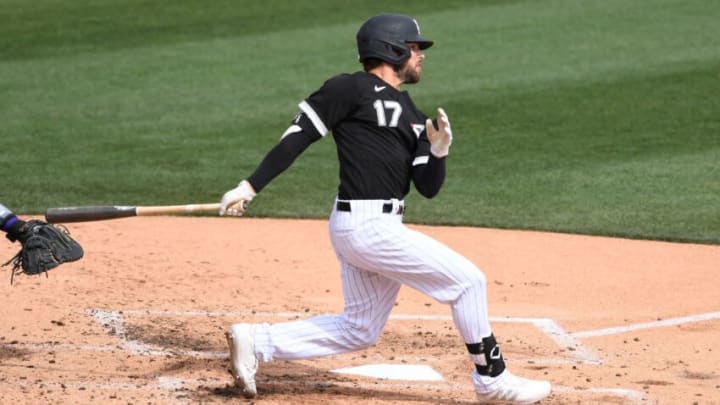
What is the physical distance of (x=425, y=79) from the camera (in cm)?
1468

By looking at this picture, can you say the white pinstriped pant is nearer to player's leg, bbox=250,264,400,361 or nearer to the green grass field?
player's leg, bbox=250,264,400,361

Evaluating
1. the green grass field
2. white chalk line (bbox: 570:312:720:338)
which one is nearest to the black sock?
white chalk line (bbox: 570:312:720:338)

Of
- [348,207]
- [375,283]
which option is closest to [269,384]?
[375,283]

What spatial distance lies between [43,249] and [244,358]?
50.8 inches

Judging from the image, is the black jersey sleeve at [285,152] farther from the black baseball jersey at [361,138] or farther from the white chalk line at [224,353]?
the white chalk line at [224,353]

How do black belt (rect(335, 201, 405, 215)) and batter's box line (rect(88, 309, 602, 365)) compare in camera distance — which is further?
batter's box line (rect(88, 309, 602, 365))

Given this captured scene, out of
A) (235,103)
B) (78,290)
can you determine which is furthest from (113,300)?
(235,103)

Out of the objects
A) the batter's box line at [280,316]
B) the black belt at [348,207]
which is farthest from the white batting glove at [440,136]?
the batter's box line at [280,316]

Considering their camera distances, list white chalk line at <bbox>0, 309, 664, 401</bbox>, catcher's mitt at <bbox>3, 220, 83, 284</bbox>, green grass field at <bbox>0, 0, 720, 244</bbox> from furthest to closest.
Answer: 1. green grass field at <bbox>0, 0, 720, 244</bbox>
2. catcher's mitt at <bbox>3, 220, 83, 284</bbox>
3. white chalk line at <bbox>0, 309, 664, 401</bbox>

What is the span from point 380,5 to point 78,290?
40.3 feet

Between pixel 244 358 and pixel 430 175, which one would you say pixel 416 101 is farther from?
pixel 244 358

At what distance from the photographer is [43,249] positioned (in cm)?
606

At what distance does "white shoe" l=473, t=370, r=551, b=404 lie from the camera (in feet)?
17.6

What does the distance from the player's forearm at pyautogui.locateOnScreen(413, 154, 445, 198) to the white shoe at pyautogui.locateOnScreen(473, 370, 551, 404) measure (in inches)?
34.0
